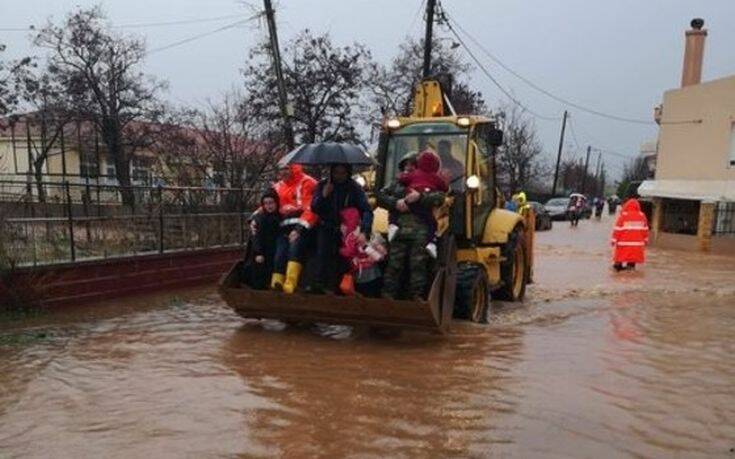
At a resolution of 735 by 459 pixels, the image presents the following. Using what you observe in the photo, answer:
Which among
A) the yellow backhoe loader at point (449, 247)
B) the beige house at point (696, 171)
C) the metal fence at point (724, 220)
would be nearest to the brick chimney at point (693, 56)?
the beige house at point (696, 171)

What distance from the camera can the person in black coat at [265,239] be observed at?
8.74 metres

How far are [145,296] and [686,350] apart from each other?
7.97m

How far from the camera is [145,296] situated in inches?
463

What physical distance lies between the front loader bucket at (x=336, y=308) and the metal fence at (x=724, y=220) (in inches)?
743

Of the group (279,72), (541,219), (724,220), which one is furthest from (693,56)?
(279,72)

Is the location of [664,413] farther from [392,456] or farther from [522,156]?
[522,156]

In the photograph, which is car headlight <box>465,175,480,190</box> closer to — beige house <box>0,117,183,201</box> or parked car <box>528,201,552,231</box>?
beige house <box>0,117,183,201</box>

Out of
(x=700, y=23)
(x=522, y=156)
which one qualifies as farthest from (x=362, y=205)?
(x=522, y=156)

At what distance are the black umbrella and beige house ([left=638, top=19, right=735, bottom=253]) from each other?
18494 mm

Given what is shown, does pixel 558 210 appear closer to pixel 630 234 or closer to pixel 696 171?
pixel 696 171

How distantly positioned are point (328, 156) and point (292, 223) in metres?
0.98

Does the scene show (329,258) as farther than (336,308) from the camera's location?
Yes

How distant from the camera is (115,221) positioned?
11586 mm

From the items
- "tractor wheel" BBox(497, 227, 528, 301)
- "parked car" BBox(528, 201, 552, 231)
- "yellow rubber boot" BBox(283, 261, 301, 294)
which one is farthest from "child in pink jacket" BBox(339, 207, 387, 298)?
"parked car" BBox(528, 201, 552, 231)
